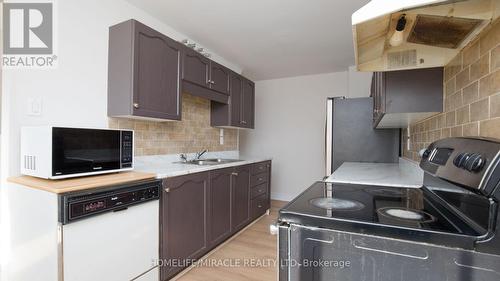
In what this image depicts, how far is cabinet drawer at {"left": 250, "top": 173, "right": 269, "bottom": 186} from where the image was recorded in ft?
9.91

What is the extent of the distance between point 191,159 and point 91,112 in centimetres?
121

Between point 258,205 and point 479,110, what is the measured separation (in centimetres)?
264

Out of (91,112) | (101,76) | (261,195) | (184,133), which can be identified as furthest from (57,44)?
(261,195)

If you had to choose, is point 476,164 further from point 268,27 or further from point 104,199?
point 268,27

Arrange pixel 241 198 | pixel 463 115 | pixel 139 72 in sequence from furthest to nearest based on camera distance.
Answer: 1. pixel 241 198
2. pixel 139 72
3. pixel 463 115

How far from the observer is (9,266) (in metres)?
1.40

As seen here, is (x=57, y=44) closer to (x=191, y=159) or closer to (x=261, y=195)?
(x=191, y=159)

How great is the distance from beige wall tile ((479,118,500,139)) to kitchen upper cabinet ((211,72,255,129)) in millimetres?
2483

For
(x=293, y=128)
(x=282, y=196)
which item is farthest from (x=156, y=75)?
(x=282, y=196)

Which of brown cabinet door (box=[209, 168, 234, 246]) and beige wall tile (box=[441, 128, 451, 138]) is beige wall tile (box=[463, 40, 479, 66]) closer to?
beige wall tile (box=[441, 128, 451, 138])

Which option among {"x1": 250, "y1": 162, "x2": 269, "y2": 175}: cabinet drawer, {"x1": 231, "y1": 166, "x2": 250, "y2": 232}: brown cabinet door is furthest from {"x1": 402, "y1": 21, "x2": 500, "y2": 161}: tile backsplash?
{"x1": 250, "y1": 162, "x2": 269, "y2": 175}: cabinet drawer

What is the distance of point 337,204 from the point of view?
36.2 inches

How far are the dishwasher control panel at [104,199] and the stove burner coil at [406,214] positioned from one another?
4.41ft

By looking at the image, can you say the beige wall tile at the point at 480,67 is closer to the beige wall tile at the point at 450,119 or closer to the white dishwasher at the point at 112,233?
the beige wall tile at the point at 450,119
